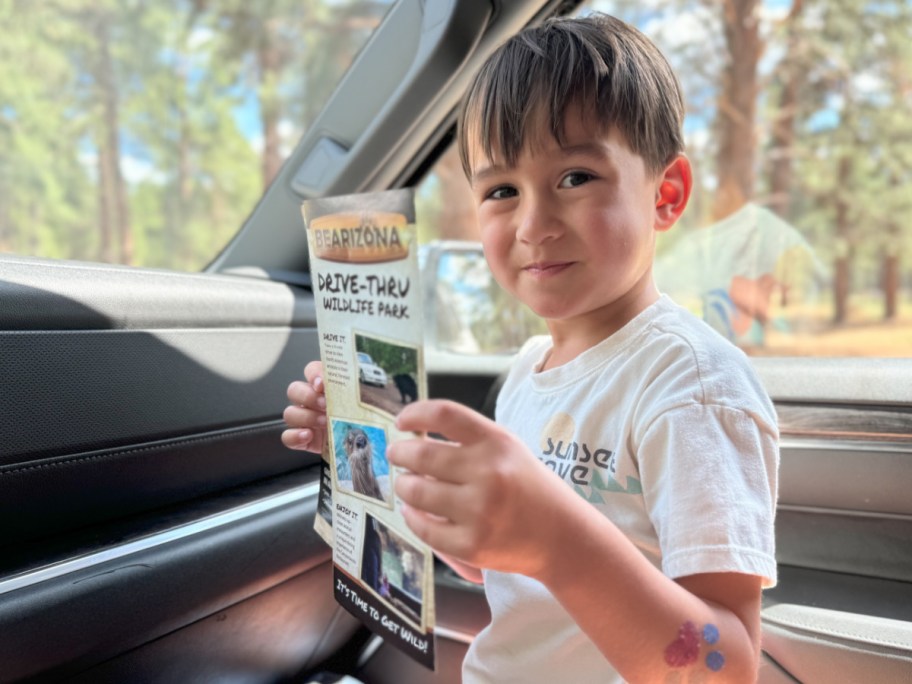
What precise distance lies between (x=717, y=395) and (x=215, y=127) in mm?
11186

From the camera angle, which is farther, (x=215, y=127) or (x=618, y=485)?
(x=215, y=127)

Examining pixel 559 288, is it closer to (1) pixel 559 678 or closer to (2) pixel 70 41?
(1) pixel 559 678

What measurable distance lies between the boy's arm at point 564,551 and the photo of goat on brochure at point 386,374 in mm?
27

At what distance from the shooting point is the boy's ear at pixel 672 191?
3.67 ft

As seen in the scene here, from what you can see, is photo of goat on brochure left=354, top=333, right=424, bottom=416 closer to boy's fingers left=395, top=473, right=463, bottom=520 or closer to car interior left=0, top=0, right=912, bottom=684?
boy's fingers left=395, top=473, right=463, bottom=520

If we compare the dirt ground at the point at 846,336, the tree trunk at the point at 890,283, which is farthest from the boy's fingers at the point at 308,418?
Result: the tree trunk at the point at 890,283

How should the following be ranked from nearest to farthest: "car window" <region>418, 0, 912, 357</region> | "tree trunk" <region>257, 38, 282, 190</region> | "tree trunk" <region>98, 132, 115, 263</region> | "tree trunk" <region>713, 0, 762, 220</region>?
"car window" <region>418, 0, 912, 357</region> → "tree trunk" <region>713, 0, 762, 220</region> → "tree trunk" <region>257, 38, 282, 190</region> → "tree trunk" <region>98, 132, 115, 263</region>

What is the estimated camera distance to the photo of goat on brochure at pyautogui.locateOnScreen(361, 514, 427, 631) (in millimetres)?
780

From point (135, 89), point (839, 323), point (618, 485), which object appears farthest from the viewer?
point (135, 89)

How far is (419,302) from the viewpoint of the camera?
685mm

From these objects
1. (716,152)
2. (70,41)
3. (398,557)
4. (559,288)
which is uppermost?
(70,41)

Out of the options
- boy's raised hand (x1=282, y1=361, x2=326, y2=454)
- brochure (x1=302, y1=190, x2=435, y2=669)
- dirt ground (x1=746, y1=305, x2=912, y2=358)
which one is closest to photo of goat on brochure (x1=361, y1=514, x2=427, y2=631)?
brochure (x1=302, y1=190, x2=435, y2=669)

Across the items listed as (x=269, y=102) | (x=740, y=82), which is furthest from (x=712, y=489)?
(x=269, y=102)

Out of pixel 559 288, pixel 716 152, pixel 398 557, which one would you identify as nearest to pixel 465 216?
pixel 716 152
